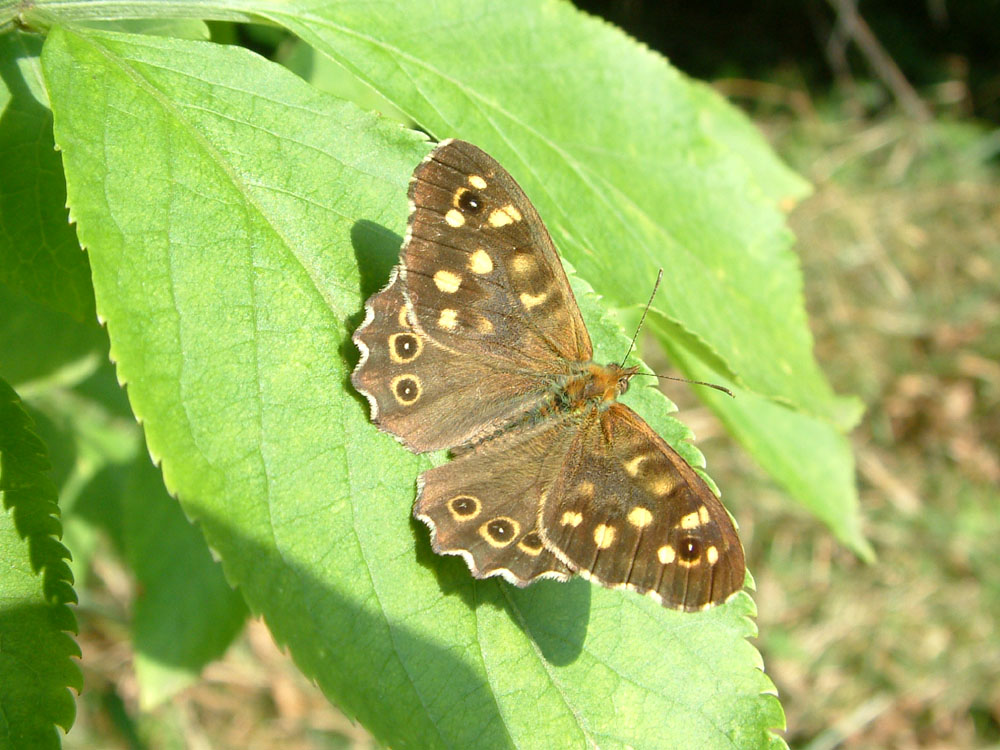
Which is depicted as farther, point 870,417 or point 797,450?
point 870,417

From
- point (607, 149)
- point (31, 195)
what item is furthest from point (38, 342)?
point (607, 149)

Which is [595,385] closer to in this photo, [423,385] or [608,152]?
[423,385]

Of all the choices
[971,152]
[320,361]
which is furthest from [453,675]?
[971,152]

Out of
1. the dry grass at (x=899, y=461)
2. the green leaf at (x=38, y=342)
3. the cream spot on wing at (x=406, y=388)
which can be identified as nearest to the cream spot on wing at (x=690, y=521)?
the cream spot on wing at (x=406, y=388)

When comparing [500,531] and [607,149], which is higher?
[607,149]

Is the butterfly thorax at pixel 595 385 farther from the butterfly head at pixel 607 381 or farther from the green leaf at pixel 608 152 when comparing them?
the green leaf at pixel 608 152
